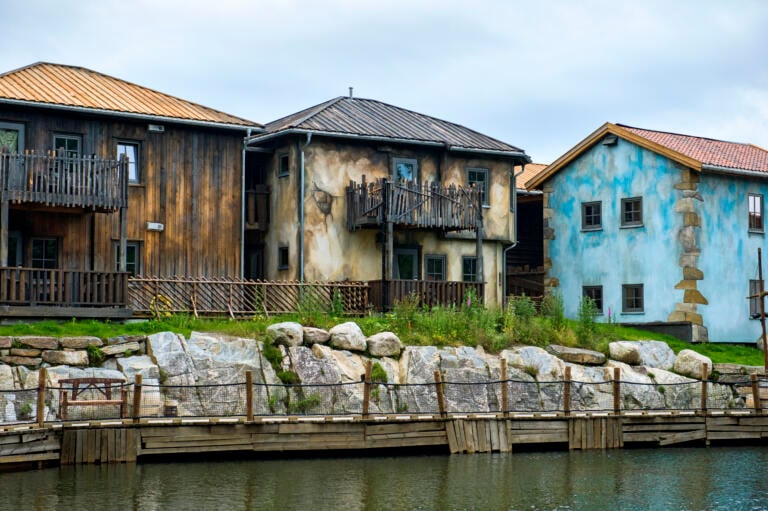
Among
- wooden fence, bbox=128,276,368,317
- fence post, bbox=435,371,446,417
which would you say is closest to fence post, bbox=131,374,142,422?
wooden fence, bbox=128,276,368,317

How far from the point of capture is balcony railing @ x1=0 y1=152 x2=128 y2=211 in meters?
34.8

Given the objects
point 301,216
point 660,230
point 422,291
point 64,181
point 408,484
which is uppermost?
point 64,181

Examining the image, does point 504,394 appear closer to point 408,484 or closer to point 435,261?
point 408,484

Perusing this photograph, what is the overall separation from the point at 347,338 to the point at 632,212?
628 inches

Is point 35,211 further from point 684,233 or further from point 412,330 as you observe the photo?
point 684,233

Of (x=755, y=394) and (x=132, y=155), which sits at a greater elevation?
(x=132, y=155)

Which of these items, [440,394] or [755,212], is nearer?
[440,394]

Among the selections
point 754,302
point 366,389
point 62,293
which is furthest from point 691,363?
point 62,293

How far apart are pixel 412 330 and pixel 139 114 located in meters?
10.7

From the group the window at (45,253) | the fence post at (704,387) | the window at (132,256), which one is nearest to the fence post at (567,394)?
the fence post at (704,387)

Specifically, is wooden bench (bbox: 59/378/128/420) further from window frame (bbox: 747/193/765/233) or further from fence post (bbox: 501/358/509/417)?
window frame (bbox: 747/193/765/233)

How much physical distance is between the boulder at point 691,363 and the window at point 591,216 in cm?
945

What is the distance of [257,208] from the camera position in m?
42.5

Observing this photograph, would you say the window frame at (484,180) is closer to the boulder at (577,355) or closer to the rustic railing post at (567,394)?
the boulder at (577,355)
